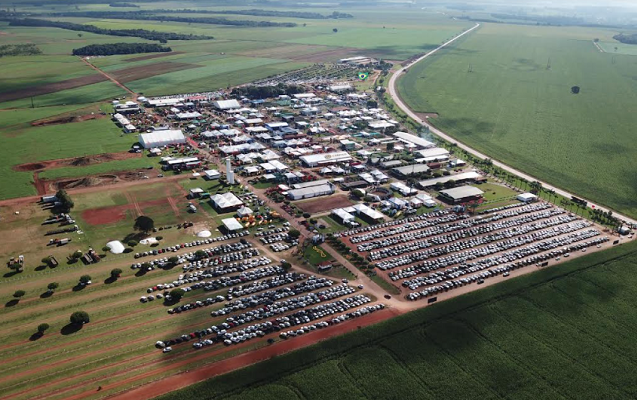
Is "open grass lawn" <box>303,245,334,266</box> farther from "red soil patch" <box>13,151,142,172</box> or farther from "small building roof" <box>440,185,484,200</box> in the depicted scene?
"red soil patch" <box>13,151,142,172</box>

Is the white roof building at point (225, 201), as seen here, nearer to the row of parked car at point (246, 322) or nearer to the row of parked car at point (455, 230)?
the row of parked car at point (455, 230)

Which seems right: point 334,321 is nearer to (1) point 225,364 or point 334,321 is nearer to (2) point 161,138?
(1) point 225,364

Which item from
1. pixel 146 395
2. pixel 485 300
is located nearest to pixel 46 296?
pixel 146 395

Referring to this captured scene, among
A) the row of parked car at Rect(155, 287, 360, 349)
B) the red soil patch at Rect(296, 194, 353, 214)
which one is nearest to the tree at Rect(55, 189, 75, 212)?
the red soil patch at Rect(296, 194, 353, 214)

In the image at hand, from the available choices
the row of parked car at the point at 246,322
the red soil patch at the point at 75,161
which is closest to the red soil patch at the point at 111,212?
the red soil patch at the point at 75,161

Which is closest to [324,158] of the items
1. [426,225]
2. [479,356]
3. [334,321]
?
[426,225]

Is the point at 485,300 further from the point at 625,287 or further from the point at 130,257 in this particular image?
the point at 130,257

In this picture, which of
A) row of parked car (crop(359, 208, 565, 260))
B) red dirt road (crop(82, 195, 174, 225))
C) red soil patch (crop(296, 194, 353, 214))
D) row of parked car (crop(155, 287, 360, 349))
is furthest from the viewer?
red soil patch (crop(296, 194, 353, 214))
